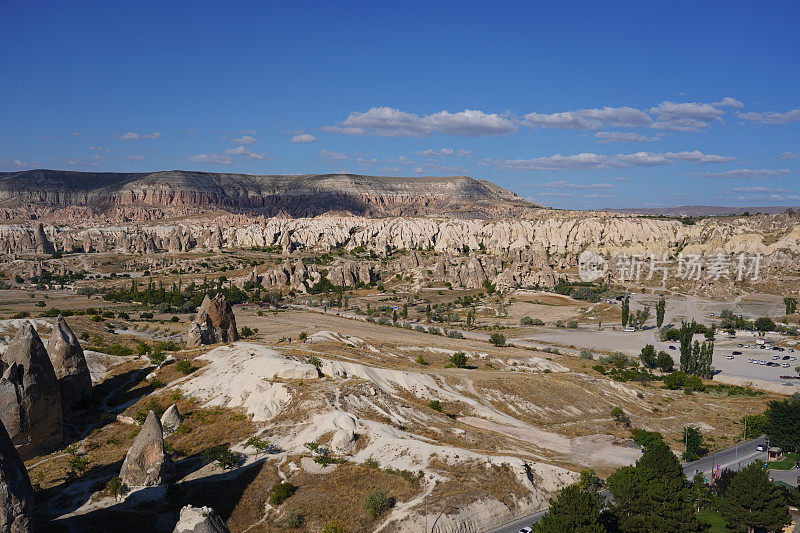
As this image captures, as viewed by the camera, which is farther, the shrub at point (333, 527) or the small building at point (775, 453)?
the small building at point (775, 453)

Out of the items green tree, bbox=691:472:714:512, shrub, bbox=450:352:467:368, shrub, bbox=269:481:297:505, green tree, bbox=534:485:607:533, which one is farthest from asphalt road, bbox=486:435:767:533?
shrub, bbox=269:481:297:505

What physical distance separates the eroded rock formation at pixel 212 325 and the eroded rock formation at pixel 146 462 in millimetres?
21889

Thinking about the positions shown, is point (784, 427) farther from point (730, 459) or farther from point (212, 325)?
point (212, 325)

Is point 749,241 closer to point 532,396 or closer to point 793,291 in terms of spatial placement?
point 793,291

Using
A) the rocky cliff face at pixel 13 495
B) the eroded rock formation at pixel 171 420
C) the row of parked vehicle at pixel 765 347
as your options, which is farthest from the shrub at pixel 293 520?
the row of parked vehicle at pixel 765 347

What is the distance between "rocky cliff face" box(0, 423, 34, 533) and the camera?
51.9ft

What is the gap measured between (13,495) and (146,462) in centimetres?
Result: 883

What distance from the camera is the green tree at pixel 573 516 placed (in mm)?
20344

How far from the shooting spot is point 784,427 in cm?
3734

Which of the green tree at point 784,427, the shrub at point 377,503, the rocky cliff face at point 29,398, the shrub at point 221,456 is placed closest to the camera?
the shrub at point 377,503

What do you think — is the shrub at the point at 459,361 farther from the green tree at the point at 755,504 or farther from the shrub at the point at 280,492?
the shrub at the point at 280,492

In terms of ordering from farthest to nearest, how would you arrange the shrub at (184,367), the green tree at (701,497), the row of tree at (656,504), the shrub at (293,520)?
1. the shrub at (184,367)
2. the green tree at (701,497)
3. the shrub at (293,520)
4. the row of tree at (656,504)

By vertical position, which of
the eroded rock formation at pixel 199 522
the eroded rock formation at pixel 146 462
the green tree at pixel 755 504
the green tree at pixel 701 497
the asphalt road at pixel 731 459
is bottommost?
the asphalt road at pixel 731 459

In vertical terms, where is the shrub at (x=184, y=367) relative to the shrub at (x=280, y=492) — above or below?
above
